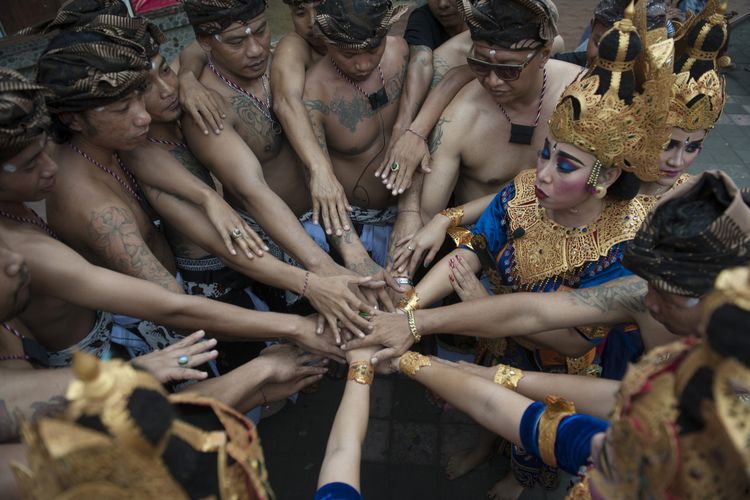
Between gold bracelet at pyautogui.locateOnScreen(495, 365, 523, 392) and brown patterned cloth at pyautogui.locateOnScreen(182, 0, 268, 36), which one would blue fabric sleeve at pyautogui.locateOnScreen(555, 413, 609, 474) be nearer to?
gold bracelet at pyautogui.locateOnScreen(495, 365, 523, 392)

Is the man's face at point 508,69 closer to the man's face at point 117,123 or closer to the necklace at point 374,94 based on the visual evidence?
the necklace at point 374,94

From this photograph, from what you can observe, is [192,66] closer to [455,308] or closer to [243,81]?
[243,81]

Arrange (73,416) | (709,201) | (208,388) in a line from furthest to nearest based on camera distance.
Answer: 1. (208,388)
2. (709,201)
3. (73,416)

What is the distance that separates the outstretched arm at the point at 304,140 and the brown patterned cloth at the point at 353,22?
1.53 feet

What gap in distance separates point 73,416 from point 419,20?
14.0ft

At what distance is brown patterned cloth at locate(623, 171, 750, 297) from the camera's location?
5.91ft

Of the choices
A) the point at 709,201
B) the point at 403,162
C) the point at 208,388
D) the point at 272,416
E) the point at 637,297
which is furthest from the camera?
the point at 272,416

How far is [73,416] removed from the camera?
3.67ft

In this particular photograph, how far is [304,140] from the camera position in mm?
3609

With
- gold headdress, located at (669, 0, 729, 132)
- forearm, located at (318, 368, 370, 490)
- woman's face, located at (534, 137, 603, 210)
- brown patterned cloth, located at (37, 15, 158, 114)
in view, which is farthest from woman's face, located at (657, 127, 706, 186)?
brown patterned cloth, located at (37, 15, 158, 114)

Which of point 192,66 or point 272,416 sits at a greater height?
point 192,66

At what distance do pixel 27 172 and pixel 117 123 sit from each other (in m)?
0.58

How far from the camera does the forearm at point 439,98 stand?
12.3 feet

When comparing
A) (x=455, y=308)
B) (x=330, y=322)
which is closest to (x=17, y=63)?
(x=330, y=322)
